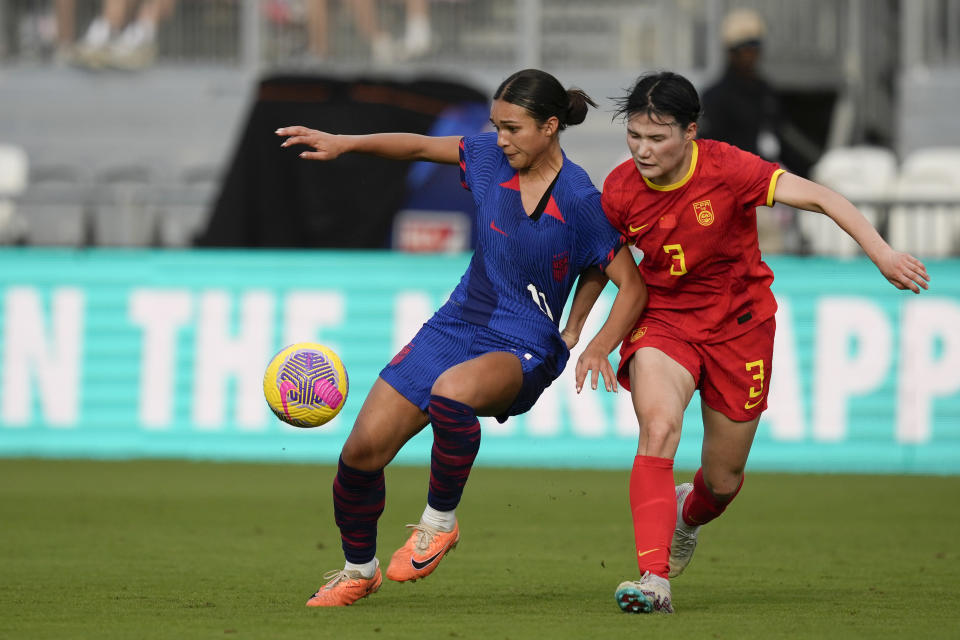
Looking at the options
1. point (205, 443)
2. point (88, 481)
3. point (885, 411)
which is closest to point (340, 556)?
point (88, 481)

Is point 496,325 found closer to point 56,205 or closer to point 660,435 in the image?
point 660,435

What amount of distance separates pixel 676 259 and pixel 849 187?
786cm

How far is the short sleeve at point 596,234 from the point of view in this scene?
5.93 m

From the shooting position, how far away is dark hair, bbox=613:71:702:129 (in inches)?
228

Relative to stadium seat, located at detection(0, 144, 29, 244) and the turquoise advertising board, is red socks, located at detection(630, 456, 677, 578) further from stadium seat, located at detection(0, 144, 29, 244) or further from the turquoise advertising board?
stadium seat, located at detection(0, 144, 29, 244)

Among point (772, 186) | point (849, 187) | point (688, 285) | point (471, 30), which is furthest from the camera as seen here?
point (471, 30)

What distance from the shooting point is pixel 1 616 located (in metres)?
5.59

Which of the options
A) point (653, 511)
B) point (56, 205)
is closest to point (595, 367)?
point (653, 511)

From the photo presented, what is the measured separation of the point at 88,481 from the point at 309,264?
8.15ft

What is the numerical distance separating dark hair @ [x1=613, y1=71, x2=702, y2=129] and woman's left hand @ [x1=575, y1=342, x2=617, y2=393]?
0.89 m

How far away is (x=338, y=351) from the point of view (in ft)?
39.1

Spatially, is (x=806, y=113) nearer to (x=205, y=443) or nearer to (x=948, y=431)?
(x=948, y=431)

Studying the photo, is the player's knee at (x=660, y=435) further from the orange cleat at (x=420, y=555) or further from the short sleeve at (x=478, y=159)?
the short sleeve at (x=478, y=159)

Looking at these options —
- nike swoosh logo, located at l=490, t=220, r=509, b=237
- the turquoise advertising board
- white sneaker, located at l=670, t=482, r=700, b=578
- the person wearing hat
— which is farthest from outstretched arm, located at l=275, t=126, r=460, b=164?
the person wearing hat
